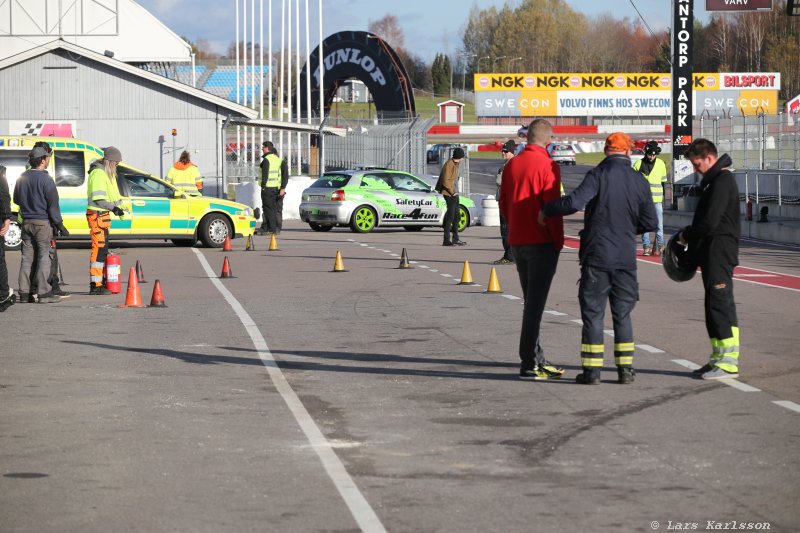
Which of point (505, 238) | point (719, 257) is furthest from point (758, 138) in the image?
point (719, 257)

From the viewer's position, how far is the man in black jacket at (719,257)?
1041cm

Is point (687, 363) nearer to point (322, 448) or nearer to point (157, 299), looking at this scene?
point (322, 448)

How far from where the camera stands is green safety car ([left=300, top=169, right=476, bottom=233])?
32688 millimetres

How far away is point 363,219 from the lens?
32.9 m

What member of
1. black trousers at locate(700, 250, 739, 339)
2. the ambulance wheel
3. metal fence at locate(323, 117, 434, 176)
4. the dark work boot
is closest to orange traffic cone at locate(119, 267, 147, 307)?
the dark work boot

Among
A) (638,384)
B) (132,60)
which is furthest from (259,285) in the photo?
(132,60)

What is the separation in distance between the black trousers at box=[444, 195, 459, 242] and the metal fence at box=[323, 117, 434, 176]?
1849 cm

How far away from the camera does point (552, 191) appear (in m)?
10.3

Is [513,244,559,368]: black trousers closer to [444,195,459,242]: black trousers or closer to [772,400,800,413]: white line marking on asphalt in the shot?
[772,400,800,413]: white line marking on asphalt

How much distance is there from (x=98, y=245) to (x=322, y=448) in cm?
1070

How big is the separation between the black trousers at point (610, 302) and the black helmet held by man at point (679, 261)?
35.5 inches

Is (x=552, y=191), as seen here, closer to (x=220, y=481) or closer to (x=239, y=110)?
(x=220, y=481)

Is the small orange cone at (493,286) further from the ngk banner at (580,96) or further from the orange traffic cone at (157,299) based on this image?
the ngk banner at (580,96)

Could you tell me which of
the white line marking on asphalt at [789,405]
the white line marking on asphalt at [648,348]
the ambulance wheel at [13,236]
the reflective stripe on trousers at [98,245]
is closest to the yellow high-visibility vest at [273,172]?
the ambulance wheel at [13,236]
